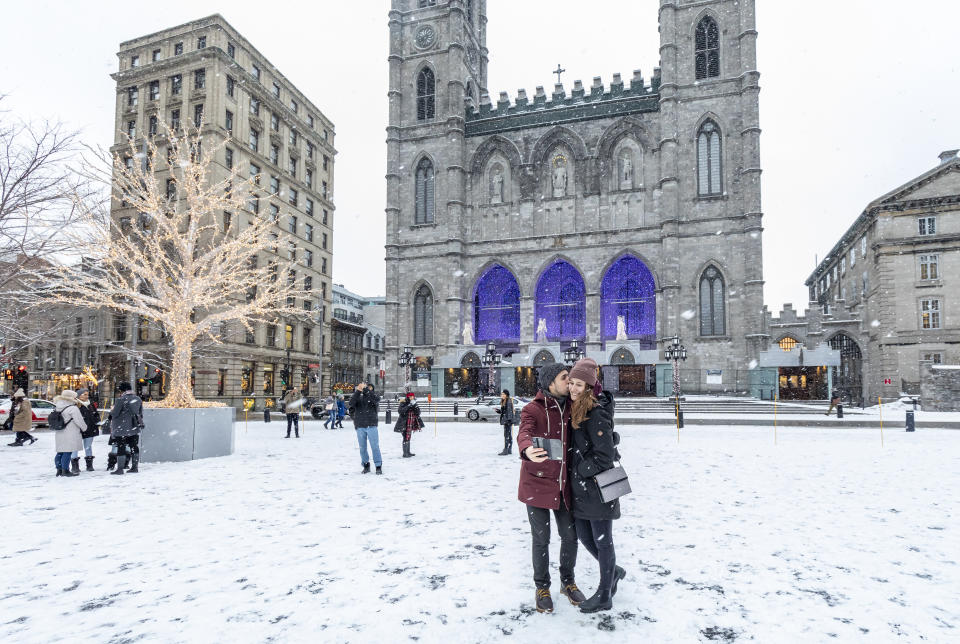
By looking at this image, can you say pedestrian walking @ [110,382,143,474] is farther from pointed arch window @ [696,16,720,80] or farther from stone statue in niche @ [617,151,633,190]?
pointed arch window @ [696,16,720,80]

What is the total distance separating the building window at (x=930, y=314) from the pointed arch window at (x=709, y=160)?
1467cm

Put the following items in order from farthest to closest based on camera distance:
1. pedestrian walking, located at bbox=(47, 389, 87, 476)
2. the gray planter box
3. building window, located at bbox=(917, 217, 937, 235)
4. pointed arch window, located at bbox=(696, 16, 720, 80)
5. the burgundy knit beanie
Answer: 1. pointed arch window, located at bbox=(696, 16, 720, 80)
2. building window, located at bbox=(917, 217, 937, 235)
3. the gray planter box
4. pedestrian walking, located at bbox=(47, 389, 87, 476)
5. the burgundy knit beanie

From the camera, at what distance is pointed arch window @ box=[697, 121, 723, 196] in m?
40.8

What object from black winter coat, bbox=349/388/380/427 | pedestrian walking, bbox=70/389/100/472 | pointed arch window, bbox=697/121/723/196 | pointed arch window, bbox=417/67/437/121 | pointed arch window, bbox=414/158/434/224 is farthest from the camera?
pointed arch window, bbox=417/67/437/121

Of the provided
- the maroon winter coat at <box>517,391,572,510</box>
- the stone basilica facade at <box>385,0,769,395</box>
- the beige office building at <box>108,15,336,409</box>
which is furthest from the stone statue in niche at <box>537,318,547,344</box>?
the maroon winter coat at <box>517,391,572,510</box>

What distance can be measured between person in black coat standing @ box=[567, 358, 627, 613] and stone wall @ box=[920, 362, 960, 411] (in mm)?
31280

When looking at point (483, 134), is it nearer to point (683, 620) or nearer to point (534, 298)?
point (534, 298)

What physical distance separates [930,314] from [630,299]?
18.5 metres

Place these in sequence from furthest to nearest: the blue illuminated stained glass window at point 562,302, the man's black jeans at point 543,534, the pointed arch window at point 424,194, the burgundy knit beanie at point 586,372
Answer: the pointed arch window at point 424,194
the blue illuminated stained glass window at point 562,302
the man's black jeans at point 543,534
the burgundy knit beanie at point 586,372

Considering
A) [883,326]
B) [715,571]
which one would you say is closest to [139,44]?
[715,571]

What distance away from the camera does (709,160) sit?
4112 cm

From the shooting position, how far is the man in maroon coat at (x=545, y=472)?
3.86m

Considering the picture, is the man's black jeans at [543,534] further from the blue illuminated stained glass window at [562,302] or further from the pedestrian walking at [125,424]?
the blue illuminated stained glass window at [562,302]

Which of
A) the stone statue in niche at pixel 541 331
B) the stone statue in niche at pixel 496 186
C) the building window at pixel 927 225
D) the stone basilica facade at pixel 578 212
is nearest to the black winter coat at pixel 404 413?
the stone basilica facade at pixel 578 212
